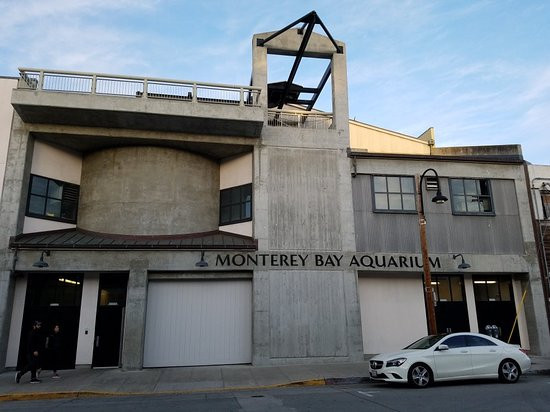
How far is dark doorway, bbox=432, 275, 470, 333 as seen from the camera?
1862cm

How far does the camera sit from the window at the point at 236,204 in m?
18.2

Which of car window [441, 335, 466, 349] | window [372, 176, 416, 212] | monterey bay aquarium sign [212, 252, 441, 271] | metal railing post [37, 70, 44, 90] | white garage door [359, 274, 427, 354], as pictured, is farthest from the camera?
window [372, 176, 416, 212]

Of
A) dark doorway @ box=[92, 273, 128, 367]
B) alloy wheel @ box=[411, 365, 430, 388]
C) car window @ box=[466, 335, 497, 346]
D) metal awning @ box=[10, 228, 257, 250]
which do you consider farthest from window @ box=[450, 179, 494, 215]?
dark doorway @ box=[92, 273, 128, 367]

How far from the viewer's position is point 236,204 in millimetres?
18609

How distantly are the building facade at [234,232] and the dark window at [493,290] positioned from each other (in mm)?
57

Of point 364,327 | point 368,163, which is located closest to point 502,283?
point 364,327

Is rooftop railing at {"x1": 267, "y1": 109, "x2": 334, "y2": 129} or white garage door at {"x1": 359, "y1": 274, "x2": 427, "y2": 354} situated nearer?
white garage door at {"x1": 359, "y1": 274, "x2": 427, "y2": 354}

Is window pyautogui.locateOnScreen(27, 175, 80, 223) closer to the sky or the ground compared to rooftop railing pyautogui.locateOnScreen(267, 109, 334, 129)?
closer to the ground

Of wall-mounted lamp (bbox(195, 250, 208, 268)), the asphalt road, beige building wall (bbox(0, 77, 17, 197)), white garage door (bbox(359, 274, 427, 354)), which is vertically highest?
beige building wall (bbox(0, 77, 17, 197))

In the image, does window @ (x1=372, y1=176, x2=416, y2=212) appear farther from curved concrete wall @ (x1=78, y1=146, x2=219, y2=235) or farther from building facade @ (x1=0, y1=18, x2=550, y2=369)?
curved concrete wall @ (x1=78, y1=146, x2=219, y2=235)

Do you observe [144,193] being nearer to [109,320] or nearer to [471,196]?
[109,320]

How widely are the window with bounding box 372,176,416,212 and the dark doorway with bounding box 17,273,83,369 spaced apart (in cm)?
1246

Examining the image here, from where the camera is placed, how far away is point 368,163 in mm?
18891

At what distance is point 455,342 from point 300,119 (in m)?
11.4
